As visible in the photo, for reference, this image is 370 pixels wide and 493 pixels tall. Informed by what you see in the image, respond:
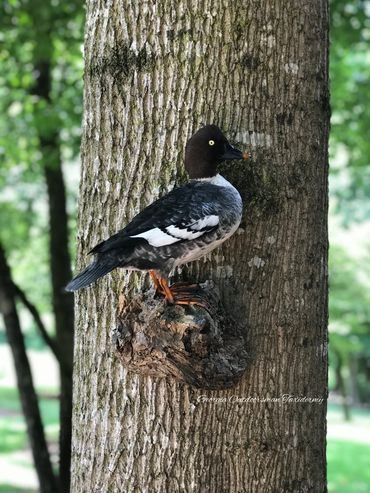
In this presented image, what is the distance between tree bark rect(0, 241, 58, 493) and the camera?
4.70 m

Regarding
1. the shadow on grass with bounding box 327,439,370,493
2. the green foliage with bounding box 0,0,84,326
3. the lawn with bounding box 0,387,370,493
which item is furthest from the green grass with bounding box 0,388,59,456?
the shadow on grass with bounding box 327,439,370,493

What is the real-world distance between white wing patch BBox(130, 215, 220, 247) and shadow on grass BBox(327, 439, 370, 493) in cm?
849

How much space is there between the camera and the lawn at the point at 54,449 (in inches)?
398

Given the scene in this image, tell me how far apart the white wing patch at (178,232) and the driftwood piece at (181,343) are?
22 centimetres

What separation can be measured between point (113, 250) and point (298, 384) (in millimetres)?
937

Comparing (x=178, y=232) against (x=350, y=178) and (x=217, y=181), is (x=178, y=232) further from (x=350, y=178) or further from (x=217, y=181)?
(x=350, y=178)

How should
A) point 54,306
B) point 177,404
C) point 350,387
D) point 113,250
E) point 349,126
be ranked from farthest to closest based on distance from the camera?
point 350,387 < point 349,126 < point 54,306 < point 177,404 < point 113,250

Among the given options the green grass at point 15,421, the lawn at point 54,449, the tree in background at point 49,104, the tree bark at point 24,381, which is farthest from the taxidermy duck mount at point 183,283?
the green grass at point 15,421

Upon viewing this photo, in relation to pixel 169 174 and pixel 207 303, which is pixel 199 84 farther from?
pixel 207 303

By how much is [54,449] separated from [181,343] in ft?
34.9

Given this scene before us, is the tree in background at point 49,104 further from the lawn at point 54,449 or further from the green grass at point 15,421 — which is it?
the green grass at point 15,421

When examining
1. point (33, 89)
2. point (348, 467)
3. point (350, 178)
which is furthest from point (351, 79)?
point (348, 467)

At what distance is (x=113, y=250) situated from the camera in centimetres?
240

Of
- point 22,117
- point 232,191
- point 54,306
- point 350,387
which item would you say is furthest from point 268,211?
point 350,387
